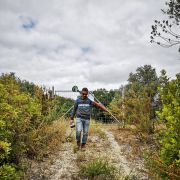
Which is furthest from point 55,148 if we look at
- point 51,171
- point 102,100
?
point 102,100

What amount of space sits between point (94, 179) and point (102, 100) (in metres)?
11.3

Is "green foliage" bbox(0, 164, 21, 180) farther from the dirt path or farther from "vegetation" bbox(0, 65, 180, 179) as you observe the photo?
the dirt path

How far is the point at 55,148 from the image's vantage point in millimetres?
9477

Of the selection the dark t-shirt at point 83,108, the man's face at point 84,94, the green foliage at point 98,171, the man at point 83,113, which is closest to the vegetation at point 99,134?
the green foliage at point 98,171

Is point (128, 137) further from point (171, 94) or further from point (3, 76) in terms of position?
point (171, 94)

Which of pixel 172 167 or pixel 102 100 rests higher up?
pixel 102 100

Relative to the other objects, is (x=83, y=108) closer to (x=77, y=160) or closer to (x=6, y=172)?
(x=77, y=160)

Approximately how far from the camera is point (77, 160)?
8352mm

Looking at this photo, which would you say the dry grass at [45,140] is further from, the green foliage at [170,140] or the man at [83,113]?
the green foliage at [170,140]

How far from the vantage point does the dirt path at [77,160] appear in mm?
7145

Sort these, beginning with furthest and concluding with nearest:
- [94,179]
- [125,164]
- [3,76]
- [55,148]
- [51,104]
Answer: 1. [51,104]
2. [3,76]
3. [55,148]
4. [125,164]
5. [94,179]

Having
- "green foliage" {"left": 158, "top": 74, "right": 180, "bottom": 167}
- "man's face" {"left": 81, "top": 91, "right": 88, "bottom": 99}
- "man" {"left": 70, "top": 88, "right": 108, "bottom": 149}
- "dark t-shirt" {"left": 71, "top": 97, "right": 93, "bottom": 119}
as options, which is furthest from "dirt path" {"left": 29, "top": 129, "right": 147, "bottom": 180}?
"green foliage" {"left": 158, "top": 74, "right": 180, "bottom": 167}

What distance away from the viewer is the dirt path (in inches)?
281

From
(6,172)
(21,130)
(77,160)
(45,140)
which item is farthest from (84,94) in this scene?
(6,172)
